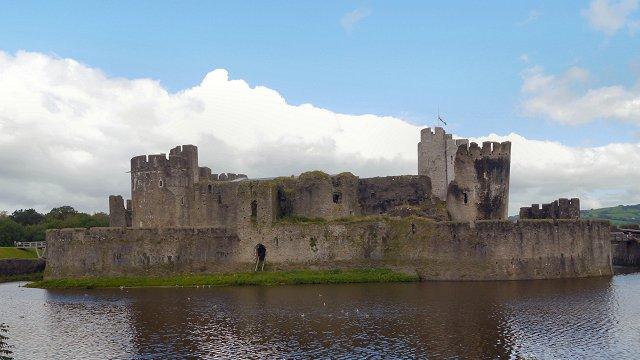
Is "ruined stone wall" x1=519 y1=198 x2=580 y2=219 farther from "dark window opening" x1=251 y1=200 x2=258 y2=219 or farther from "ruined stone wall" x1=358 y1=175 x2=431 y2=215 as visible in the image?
"dark window opening" x1=251 y1=200 x2=258 y2=219

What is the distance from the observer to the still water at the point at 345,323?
19.7 m

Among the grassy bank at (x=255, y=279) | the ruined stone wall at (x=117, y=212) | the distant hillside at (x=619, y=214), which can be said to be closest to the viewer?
the grassy bank at (x=255, y=279)

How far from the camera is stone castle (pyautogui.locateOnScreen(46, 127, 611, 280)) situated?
38.1 meters

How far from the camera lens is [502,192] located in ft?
143

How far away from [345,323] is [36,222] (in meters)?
83.3

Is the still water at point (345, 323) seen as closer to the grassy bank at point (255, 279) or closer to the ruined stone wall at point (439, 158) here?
the grassy bank at point (255, 279)

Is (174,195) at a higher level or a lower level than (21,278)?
higher

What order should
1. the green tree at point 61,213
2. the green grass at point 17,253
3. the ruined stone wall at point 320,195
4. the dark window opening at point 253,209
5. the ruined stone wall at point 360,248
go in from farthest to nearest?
the green tree at point 61,213, the green grass at point 17,253, the ruined stone wall at point 320,195, the dark window opening at point 253,209, the ruined stone wall at point 360,248

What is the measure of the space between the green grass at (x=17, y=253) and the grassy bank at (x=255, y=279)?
14924 mm

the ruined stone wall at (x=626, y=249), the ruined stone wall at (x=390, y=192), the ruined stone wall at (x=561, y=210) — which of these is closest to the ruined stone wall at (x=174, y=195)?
the ruined stone wall at (x=390, y=192)

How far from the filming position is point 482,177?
4353 centimetres

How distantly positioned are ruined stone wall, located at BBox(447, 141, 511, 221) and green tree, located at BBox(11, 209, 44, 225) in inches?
2840

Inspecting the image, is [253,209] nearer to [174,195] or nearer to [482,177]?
[174,195]

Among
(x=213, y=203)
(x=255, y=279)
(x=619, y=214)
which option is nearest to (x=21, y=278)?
(x=213, y=203)
